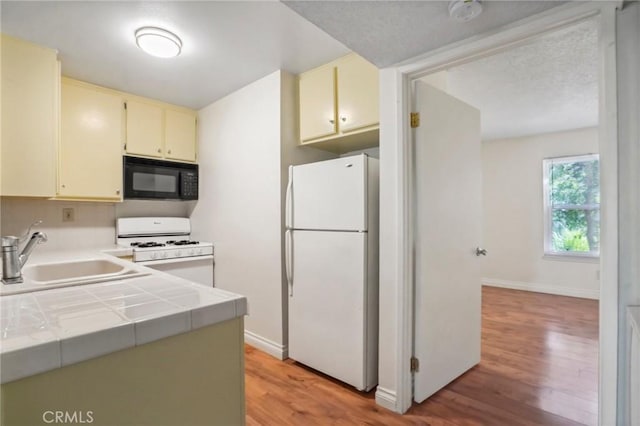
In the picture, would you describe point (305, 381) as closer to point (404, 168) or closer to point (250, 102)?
point (404, 168)

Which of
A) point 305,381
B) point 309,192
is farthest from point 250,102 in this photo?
point 305,381

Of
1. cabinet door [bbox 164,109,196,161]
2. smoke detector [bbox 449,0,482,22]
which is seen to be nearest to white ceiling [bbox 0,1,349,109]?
cabinet door [bbox 164,109,196,161]

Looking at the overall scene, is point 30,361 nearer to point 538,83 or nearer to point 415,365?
point 415,365

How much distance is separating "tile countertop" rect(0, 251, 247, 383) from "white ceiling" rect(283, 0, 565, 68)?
125 centimetres

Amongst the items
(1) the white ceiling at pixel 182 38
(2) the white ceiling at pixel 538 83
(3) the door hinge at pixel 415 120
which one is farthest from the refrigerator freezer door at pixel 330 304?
(2) the white ceiling at pixel 538 83

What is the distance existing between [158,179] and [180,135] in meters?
0.55

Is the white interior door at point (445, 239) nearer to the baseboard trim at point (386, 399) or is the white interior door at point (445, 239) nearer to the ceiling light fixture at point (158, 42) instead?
the baseboard trim at point (386, 399)

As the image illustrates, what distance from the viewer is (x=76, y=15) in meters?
1.83

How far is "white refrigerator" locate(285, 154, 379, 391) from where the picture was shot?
1995 mm

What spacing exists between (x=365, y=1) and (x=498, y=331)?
319cm

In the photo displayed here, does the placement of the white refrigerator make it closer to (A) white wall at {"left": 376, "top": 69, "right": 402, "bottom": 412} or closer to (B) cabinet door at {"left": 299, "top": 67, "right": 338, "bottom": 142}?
(A) white wall at {"left": 376, "top": 69, "right": 402, "bottom": 412}

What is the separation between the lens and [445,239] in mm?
2055

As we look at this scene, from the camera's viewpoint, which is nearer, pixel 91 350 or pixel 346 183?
pixel 91 350

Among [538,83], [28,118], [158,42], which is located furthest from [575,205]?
[28,118]
